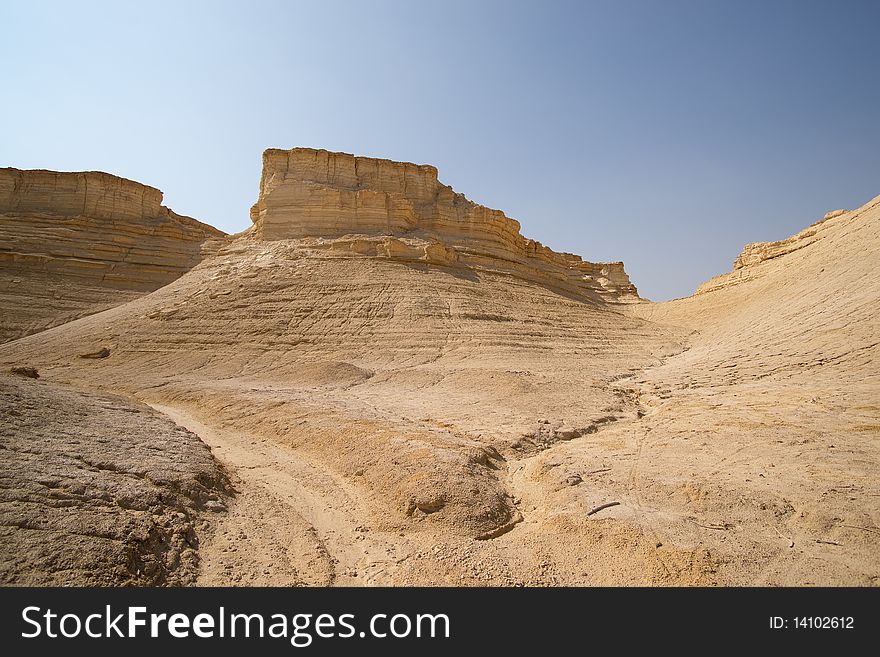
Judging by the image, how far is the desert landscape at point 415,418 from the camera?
419 cm

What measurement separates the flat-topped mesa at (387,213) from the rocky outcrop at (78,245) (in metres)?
7.82

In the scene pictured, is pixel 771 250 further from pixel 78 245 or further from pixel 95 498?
pixel 78 245

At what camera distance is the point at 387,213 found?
94.9 ft

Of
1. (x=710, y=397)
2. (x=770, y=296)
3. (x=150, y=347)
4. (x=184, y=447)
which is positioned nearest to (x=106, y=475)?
(x=184, y=447)

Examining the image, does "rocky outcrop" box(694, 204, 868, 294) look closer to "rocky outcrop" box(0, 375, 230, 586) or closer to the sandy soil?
the sandy soil

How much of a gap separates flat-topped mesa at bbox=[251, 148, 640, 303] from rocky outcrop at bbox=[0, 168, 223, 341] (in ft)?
25.7

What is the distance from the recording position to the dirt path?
4.16 metres

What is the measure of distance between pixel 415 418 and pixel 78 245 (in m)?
31.4

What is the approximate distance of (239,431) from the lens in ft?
32.4


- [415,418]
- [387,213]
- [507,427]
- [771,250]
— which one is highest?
[387,213]

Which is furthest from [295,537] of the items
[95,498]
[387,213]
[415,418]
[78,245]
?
[78,245]

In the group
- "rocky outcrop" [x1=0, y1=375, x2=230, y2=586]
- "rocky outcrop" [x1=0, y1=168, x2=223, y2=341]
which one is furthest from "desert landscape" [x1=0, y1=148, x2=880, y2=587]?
"rocky outcrop" [x1=0, y1=168, x2=223, y2=341]
